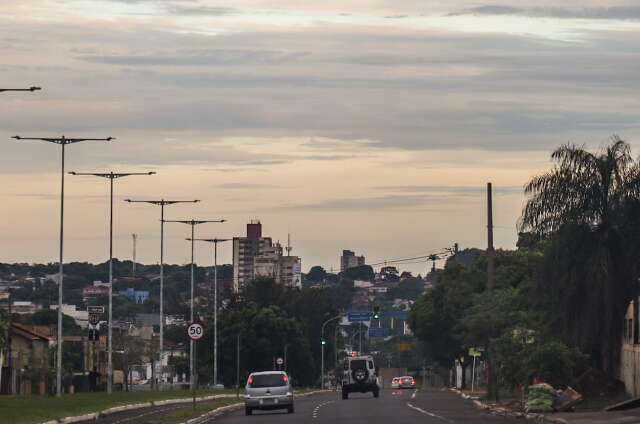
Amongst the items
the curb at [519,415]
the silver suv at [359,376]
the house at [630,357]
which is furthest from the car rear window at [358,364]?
the house at [630,357]

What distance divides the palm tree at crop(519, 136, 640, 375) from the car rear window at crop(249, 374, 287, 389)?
1052 centimetres

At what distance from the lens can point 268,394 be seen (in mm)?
56750

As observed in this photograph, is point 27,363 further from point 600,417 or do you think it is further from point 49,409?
point 600,417

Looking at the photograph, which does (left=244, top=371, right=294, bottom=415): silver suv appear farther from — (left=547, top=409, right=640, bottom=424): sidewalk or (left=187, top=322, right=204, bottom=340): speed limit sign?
(left=547, top=409, right=640, bottom=424): sidewalk

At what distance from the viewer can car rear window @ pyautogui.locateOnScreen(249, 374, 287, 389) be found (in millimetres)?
57375

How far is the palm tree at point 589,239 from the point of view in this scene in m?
55.7

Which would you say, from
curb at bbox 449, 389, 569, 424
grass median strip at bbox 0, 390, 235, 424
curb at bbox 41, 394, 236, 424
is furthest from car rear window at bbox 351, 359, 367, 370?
curb at bbox 449, 389, 569, 424

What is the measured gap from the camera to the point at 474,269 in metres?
119

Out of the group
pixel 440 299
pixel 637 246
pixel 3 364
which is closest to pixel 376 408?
pixel 637 246

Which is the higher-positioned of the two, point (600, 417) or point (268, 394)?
point (268, 394)

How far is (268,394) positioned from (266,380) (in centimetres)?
100

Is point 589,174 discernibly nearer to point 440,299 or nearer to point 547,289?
point 547,289

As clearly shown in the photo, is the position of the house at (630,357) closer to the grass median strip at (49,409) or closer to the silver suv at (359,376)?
the grass median strip at (49,409)

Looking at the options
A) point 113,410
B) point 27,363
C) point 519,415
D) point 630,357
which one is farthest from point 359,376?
point 27,363
